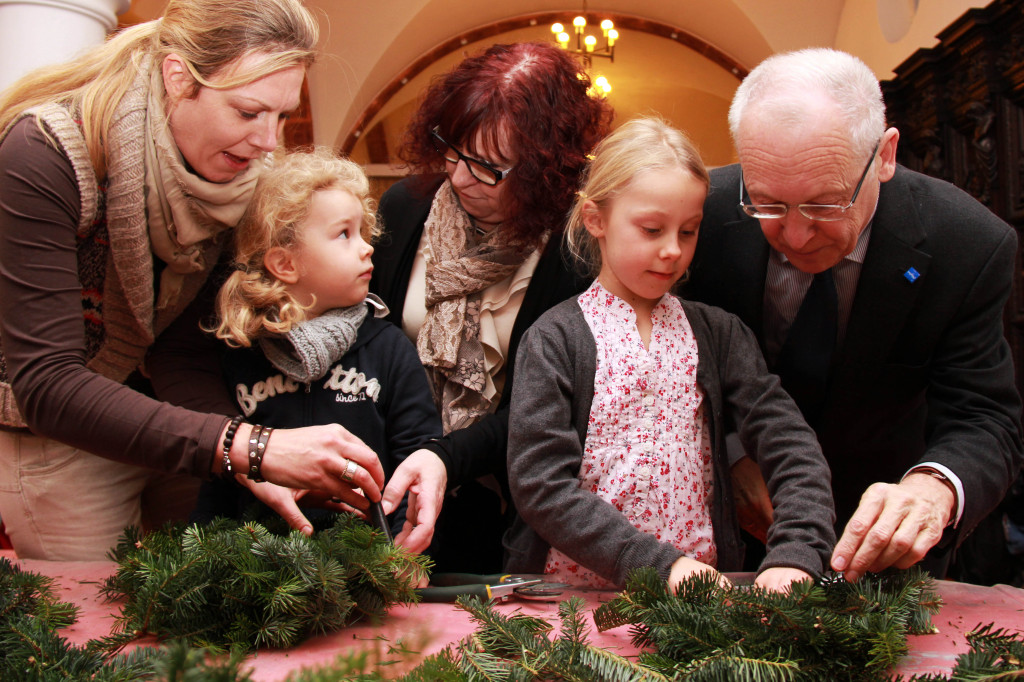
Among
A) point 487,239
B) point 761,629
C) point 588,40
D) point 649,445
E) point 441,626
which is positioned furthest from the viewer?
point 588,40

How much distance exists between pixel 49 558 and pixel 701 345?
4.88 ft

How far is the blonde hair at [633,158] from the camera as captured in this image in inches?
69.6

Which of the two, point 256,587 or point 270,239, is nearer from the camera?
point 256,587

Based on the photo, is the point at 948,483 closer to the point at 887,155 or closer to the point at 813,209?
the point at 813,209

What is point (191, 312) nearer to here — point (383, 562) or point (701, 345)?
point (383, 562)

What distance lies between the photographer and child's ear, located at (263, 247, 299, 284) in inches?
77.4

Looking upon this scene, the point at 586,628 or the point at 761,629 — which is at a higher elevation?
the point at 761,629

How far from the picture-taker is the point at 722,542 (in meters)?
1.78

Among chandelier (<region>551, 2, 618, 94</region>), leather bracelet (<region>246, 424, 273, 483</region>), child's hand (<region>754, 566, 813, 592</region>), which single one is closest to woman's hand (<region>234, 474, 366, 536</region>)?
leather bracelet (<region>246, 424, 273, 483</region>)

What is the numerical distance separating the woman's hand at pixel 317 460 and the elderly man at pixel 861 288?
0.89 m

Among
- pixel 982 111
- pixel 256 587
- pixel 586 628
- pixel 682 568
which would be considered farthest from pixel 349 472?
pixel 982 111

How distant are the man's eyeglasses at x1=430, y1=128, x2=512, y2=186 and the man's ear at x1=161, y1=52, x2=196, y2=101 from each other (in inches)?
24.9

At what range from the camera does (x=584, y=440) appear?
172cm

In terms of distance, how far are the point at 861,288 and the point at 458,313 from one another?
953 millimetres
